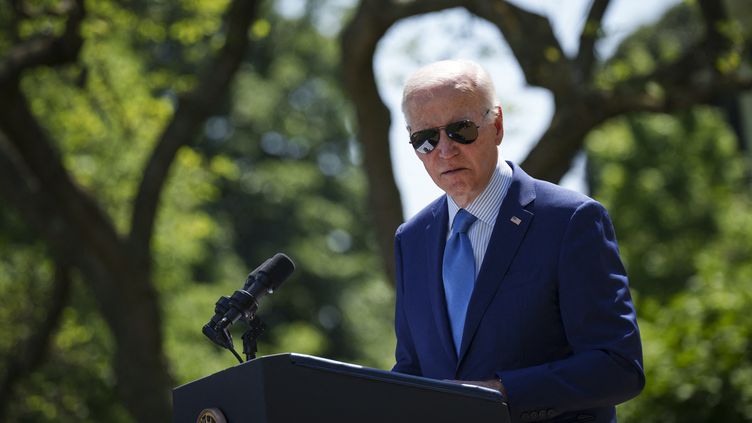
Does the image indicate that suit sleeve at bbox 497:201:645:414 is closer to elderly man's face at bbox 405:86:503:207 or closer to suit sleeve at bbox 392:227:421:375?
elderly man's face at bbox 405:86:503:207

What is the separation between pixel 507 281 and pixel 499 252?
0.28 ft

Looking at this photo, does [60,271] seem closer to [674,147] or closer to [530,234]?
[530,234]

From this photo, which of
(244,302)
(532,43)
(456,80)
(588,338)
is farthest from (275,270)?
(532,43)

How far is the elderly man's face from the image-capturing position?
3254 millimetres

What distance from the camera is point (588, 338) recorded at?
305 centimetres

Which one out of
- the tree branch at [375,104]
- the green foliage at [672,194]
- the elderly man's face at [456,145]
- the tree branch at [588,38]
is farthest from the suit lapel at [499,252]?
the green foliage at [672,194]

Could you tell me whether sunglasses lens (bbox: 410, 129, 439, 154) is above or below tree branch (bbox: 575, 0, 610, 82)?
below

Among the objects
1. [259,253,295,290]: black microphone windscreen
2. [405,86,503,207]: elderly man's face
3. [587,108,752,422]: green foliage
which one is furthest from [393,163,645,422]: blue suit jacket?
[587,108,752,422]: green foliage

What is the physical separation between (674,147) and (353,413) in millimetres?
32092

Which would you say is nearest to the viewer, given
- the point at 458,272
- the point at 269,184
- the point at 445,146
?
the point at 445,146

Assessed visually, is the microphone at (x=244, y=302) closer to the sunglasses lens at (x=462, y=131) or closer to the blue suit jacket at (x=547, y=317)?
the blue suit jacket at (x=547, y=317)

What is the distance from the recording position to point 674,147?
33531 millimetres

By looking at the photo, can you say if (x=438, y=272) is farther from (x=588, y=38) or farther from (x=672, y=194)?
(x=672, y=194)

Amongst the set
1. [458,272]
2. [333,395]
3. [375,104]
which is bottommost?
[333,395]
